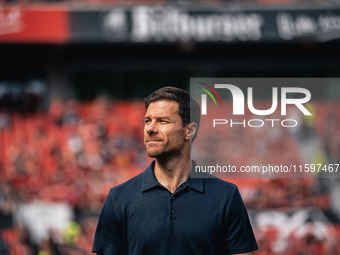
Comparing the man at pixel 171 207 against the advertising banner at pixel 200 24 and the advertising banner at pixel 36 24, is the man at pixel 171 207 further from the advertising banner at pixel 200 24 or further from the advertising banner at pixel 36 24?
the advertising banner at pixel 36 24

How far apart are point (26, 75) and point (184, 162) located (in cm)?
1024

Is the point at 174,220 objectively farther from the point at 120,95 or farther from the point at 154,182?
the point at 120,95

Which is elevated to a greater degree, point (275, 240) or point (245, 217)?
point (245, 217)

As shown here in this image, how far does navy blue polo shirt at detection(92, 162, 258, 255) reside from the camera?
2.30m

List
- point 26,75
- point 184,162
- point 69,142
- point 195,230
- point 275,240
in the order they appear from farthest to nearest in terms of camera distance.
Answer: point 26,75 → point 69,142 → point 275,240 → point 184,162 → point 195,230

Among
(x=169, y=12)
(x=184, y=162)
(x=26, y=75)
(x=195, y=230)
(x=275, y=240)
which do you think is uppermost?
(x=169, y=12)

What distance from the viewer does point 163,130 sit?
94.7 inches

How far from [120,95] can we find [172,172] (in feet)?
30.9

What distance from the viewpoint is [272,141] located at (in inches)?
441

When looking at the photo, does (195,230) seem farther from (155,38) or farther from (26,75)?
(26,75)

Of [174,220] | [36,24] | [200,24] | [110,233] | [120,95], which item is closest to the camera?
[174,220]

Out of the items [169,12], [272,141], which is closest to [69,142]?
[169,12]

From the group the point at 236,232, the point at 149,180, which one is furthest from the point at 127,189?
the point at 236,232

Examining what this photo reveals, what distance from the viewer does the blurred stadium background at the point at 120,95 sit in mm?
10195
